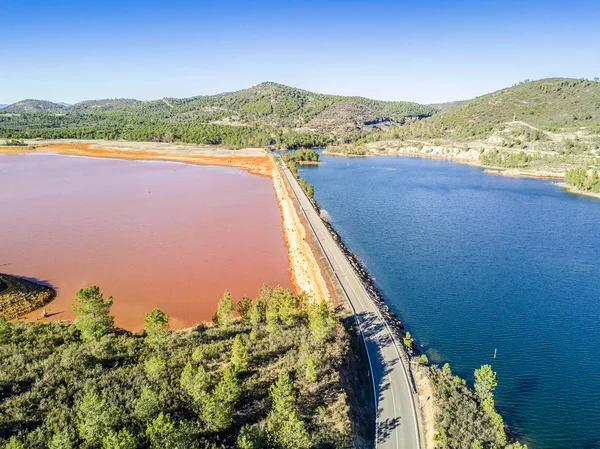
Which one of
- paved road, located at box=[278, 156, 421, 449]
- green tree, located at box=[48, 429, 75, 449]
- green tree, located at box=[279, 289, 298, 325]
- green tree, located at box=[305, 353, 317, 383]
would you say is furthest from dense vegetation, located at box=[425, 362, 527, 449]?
green tree, located at box=[48, 429, 75, 449]

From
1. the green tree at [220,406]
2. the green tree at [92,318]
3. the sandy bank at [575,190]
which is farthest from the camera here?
the sandy bank at [575,190]

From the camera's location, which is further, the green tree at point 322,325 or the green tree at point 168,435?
the green tree at point 322,325

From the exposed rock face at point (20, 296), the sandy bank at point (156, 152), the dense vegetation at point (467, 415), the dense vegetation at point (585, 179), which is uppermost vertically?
the sandy bank at point (156, 152)

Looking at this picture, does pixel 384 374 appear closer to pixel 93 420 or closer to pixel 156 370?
pixel 156 370

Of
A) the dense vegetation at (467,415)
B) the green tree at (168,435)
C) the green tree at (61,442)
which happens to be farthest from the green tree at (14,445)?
the dense vegetation at (467,415)

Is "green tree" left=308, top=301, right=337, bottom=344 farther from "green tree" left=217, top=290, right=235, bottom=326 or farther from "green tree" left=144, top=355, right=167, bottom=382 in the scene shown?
"green tree" left=144, top=355, right=167, bottom=382

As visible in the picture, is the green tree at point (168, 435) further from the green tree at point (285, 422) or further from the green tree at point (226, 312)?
the green tree at point (226, 312)

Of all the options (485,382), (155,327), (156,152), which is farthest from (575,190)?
(156,152)

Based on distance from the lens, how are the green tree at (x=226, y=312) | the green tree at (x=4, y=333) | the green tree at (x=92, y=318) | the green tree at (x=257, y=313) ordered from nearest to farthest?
the green tree at (x=4, y=333) → the green tree at (x=92, y=318) → the green tree at (x=226, y=312) → the green tree at (x=257, y=313)
